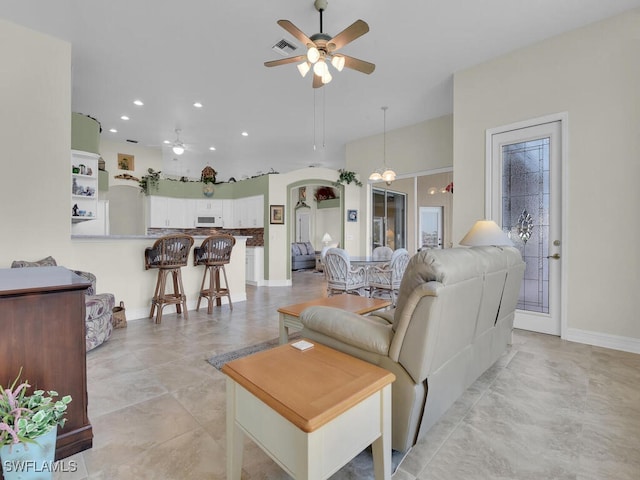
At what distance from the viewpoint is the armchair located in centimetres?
432

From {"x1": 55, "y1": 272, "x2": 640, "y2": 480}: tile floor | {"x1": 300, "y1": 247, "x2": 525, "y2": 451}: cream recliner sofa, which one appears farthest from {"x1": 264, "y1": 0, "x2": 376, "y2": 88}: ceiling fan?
{"x1": 55, "y1": 272, "x2": 640, "y2": 480}: tile floor

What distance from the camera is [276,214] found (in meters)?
7.34

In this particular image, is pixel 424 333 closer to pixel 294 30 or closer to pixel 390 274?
pixel 294 30

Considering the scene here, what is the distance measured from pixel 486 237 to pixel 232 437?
2827 millimetres

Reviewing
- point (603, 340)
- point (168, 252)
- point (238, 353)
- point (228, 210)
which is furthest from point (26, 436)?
point (228, 210)

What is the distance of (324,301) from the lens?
2.98 m

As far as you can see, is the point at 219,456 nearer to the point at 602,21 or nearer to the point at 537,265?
the point at 537,265

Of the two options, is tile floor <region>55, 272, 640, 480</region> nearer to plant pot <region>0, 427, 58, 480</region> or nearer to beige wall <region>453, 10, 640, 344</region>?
plant pot <region>0, 427, 58, 480</region>

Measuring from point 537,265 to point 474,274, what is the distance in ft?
8.39

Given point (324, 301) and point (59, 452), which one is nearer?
point (59, 452)

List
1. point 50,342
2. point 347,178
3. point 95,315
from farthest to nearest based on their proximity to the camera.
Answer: point 347,178
point 95,315
point 50,342

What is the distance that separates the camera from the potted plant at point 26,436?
1138mm

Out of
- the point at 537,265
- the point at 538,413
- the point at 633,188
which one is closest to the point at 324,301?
the point at 538,413

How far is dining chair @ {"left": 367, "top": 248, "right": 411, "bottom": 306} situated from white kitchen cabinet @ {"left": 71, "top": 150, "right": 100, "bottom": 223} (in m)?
4.34
